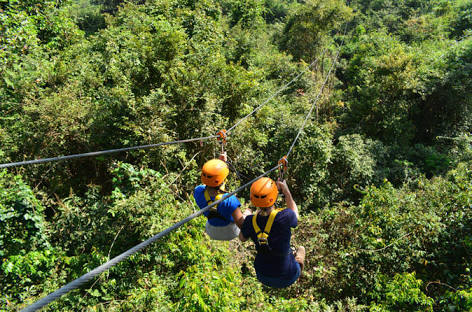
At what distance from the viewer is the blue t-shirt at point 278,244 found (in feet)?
8.71

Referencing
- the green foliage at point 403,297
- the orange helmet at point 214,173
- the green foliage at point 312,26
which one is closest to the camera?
the orange helmet at point 214,173

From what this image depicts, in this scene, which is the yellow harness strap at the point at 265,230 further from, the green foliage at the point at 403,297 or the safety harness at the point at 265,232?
the green foliage at the point at 403,297

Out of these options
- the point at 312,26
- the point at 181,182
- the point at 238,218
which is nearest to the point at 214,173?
the point at 238,218

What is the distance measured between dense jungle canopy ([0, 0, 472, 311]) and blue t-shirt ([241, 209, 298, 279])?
1177 millimetres

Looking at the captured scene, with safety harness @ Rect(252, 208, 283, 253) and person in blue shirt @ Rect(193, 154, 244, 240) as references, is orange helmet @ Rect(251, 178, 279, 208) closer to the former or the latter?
safety harness @ Rect(252, 208, 283, 253)

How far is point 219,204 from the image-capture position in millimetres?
3131

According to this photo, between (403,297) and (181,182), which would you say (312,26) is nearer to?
(181,182)

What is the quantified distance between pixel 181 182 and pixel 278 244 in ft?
13.4

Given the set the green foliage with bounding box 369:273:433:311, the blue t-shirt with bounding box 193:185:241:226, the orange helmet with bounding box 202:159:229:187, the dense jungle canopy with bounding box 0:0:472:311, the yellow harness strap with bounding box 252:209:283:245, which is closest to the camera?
the yellow harness strap with bounding box 252:209:283:245

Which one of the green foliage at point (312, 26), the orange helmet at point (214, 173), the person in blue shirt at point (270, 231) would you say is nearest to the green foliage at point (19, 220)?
the orange helmet at point (214, 173)

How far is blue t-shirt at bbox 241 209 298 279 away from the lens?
8.71 feet

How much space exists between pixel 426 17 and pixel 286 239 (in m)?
21.9

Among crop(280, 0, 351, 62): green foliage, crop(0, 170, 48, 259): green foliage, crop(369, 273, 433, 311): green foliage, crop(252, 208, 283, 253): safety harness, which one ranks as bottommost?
crop(0, 170, 48, 259): green foliage

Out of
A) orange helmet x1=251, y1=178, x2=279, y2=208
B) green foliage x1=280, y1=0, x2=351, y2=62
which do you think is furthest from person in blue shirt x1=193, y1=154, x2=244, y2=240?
green foliage x1=280, y1=0, x2=351, y2=62
